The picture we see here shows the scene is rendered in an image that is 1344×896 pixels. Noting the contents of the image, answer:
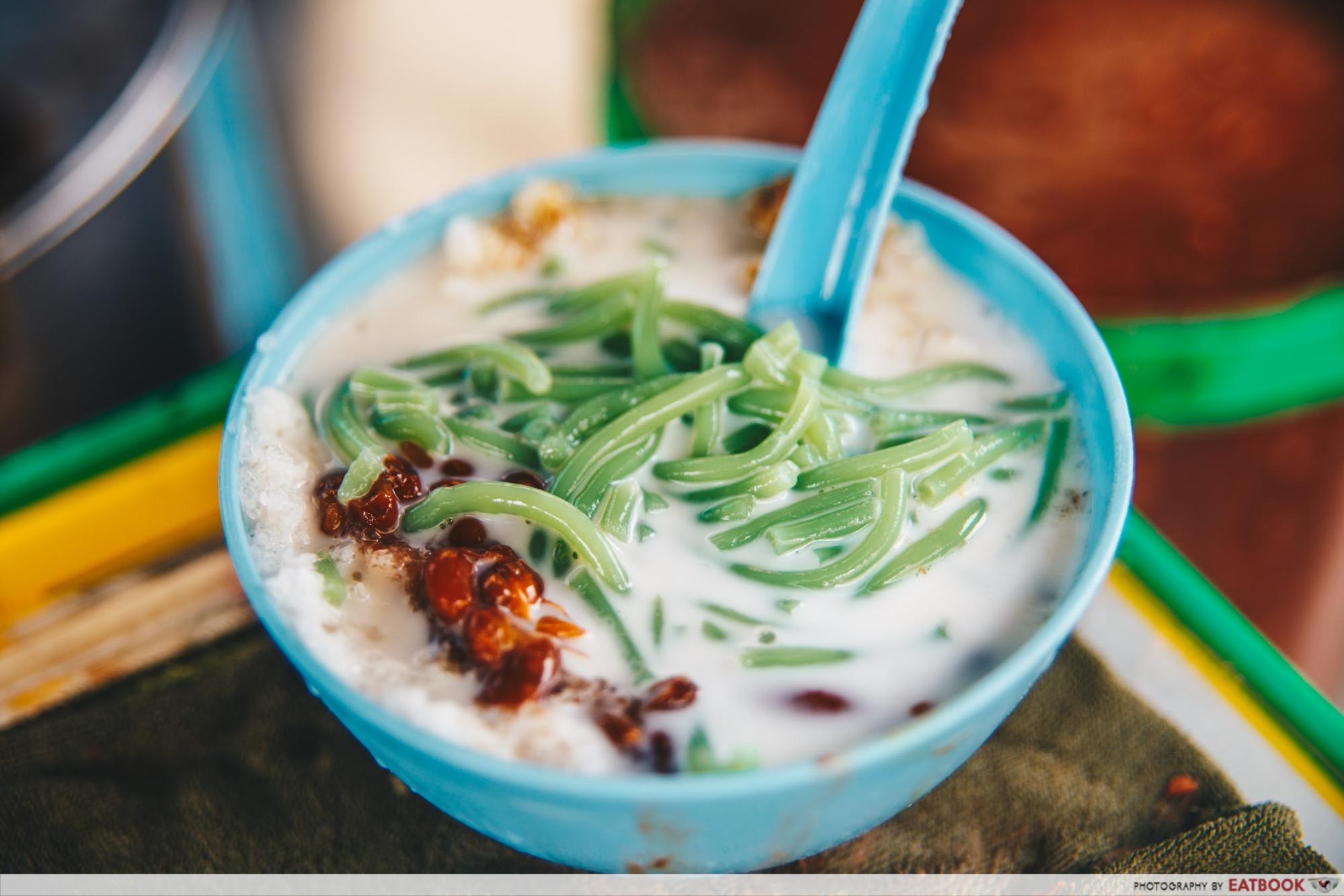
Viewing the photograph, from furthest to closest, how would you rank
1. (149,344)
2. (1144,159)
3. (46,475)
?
1. (149,344)
2. (1144,159)
3. (46,475)

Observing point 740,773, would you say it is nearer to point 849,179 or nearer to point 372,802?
point 372,802

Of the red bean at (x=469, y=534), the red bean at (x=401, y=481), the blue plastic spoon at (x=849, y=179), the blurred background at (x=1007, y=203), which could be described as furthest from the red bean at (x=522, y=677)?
the blurred background at (x=1007, y=203)

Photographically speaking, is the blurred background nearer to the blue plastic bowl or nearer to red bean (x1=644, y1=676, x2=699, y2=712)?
the blue plastic bowl

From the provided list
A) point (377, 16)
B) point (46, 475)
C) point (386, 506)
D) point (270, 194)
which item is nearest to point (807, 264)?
point (386, 506)

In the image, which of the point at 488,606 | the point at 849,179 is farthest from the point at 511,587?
the point at 849,179

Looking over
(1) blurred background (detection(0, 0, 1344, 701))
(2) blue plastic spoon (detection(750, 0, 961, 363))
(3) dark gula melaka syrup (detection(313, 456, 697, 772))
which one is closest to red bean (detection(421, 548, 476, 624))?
(3) dark gula melaka syrup (detection(313, 456, 697, 772))

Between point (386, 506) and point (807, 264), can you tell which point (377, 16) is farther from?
point (386, 506)

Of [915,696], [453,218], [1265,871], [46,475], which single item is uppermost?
[453,218]
